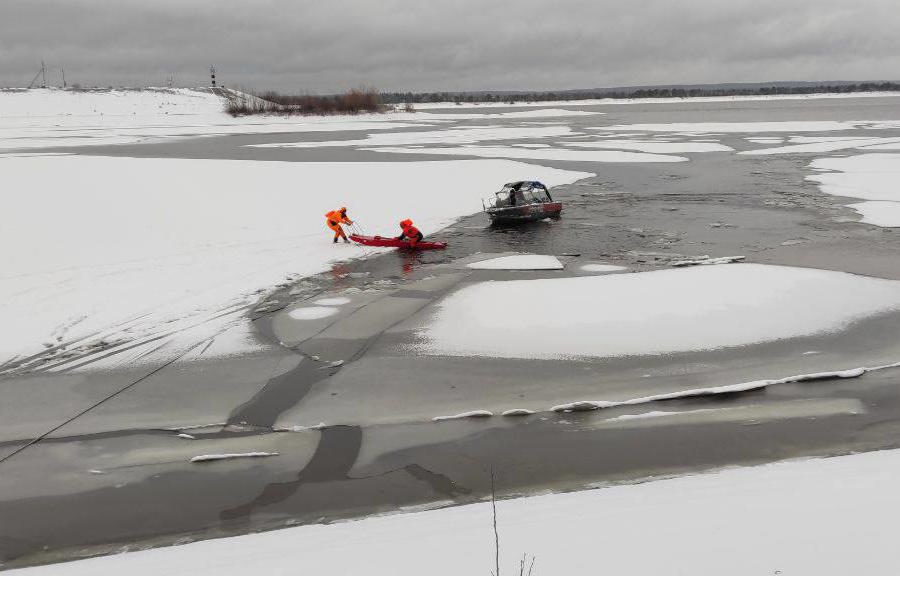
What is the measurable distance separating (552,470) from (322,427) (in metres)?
2.41

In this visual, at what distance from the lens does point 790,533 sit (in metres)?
4.36

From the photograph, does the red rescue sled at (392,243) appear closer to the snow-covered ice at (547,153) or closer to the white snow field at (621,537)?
the white snow field at (621,537)

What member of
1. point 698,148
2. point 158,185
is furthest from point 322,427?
point 698,148

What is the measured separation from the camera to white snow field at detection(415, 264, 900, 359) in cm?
926

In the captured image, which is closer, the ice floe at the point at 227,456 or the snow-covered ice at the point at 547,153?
the ice floe at the point at 227,456

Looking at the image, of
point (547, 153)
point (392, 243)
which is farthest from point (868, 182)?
point (392, 243)

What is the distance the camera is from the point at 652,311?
10.4 meters

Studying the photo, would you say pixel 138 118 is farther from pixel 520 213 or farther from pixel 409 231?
pixel 409 231

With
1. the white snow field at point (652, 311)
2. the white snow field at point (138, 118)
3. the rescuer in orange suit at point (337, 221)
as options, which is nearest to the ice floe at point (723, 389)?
the white snow field at point (652, 311)

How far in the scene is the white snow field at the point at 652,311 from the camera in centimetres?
926

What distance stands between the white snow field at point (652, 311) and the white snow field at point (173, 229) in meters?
3.62

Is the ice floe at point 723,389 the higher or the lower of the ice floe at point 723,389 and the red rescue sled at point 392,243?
the lower

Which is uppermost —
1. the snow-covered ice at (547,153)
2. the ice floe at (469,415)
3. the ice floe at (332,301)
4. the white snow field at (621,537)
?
the snow-covered ice at (547,153)

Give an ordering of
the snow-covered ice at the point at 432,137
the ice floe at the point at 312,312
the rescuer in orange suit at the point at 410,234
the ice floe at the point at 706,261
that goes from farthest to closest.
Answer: the snow-covered ice at the point at 432,137 → the rescuer in orange suit at the point at 410,234 → the ice floe at the point at 706,261 → the ice floe at the point at 312,312
